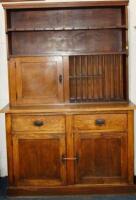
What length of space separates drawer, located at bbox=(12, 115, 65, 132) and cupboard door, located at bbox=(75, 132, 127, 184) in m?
0.20

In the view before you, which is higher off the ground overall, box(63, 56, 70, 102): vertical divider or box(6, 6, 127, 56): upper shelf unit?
box(6, 6, 127, 56): upper shelf unit

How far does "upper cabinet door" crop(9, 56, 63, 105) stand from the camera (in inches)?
120

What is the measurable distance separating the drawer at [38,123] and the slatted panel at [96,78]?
39 cm

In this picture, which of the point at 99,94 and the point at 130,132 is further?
the point at 99,94

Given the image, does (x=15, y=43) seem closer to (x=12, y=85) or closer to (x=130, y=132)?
(x=12, y=85)

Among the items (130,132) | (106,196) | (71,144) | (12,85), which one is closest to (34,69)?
(12,85)

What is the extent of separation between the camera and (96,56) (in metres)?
3.16

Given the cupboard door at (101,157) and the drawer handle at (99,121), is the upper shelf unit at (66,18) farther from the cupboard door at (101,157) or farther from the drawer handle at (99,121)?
the cupboard door at (101,157)

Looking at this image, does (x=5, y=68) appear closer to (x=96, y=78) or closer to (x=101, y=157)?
(x=96, y=78)

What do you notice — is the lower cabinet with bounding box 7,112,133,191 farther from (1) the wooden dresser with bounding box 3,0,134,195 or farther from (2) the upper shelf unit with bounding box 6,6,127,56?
(2) the upper shelf unit with bounding box 6,6,127,56

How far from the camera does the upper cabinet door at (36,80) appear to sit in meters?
3.05

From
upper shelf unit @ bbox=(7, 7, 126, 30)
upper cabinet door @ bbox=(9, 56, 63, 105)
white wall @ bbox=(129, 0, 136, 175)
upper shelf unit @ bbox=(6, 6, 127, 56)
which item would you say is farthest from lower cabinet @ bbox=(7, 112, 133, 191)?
upper shelf unit @ bbox=(7, 7, 126, 30)

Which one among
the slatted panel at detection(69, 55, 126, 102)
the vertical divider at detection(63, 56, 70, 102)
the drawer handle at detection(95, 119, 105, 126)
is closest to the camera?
the drawer handle at detection(95, 119, 105, 126)

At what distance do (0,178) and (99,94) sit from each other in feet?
4.59
